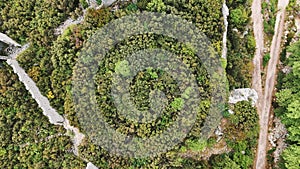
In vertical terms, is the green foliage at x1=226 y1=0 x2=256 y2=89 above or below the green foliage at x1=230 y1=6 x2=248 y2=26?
below

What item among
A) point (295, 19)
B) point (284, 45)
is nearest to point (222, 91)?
point (284, 45)

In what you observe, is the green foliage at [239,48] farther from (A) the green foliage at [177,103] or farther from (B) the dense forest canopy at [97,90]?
(A) the green foliage at [177,103]

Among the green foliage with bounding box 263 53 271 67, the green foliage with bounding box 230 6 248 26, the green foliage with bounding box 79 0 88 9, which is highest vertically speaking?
the green foliage with bounding box 79 0 88 9

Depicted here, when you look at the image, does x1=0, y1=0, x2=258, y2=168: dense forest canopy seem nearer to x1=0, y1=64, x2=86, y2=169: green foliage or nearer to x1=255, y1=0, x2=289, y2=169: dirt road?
x1=0, y1=64, x2=86, y2=169: green foliage

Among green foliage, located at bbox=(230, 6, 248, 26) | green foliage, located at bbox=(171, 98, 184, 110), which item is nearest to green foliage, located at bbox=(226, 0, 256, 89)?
green foliage, located at bbox=(230, 6, 248, 26)

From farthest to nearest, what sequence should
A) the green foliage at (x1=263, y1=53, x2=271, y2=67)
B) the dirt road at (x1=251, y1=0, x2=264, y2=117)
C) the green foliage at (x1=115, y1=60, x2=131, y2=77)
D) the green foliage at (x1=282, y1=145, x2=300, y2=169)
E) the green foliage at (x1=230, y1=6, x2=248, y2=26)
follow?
the green foliage at (x1=263, y1=53, x2=271, y2=67)
the dirt road at (x1=251, y1=0, x2=264, y2=117)
the green foliage at (x1=230, y1=6, x2=248, y2=26)
the green foliage at (x1=282, y1=145, x2=300, y2=169)
the green foliage at (x1=115, y1=60, x2=131, y2=77)

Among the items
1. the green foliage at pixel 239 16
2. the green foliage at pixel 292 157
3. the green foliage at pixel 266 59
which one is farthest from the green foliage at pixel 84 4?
the green foliage at pixel 292 157

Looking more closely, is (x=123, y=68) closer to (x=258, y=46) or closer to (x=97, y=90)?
(x=97, y=90)

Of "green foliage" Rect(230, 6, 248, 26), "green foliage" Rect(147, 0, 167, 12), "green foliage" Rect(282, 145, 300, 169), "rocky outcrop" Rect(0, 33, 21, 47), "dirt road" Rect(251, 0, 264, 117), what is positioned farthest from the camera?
"dirt road" Rect(251, 0, 264, 117)

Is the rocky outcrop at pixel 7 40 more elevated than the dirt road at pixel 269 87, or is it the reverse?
the rocky outcrop at pixel 7 40
